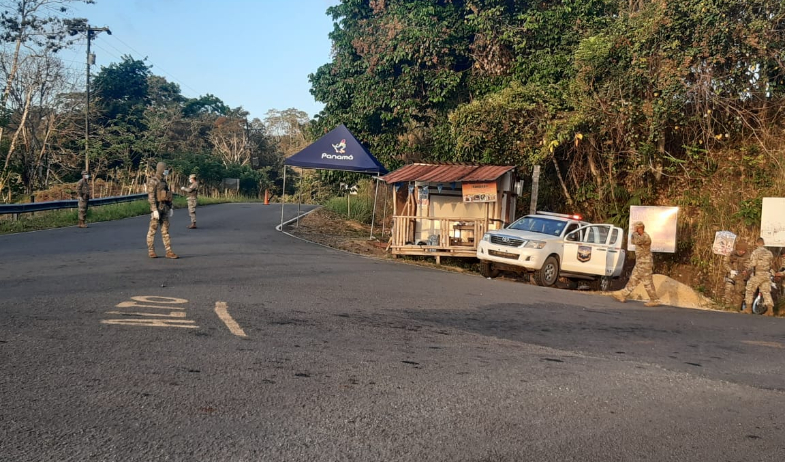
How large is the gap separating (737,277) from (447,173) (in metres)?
8.35

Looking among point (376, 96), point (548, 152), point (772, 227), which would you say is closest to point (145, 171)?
point (376, 96)

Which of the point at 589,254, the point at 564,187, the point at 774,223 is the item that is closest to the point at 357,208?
the point at 564,187

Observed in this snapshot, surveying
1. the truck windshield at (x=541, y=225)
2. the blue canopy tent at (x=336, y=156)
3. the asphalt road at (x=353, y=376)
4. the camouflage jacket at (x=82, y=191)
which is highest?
the blue canopy tent at (x=336, y=156)

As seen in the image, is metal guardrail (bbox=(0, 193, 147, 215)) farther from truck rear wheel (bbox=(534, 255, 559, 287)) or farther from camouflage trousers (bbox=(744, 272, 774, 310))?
camouflage trousers (bbox=(744, 272, 774, 310))

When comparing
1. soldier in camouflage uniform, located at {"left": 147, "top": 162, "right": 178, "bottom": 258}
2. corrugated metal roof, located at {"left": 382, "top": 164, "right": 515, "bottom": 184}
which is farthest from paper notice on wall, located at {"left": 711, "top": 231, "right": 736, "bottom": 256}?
soldier in camouflage uniform, located at {"left": 147, "top": 162, "right": 178, "bottom": 258}

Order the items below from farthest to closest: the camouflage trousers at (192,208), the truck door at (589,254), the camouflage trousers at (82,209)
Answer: the camouflage trousers at (192,208)
the camouflage trousers at (82,209)
the truck door at (589,254)

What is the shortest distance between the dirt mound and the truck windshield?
259 cm

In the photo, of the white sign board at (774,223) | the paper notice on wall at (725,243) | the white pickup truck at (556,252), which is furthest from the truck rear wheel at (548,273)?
the white sign board at (774,223)

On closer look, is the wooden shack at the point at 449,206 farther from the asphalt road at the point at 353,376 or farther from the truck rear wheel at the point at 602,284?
the asphalt road at the point at 353,376

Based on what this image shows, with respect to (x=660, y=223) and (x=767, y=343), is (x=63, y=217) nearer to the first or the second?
(x=660, y=223)

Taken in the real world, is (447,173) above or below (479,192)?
above

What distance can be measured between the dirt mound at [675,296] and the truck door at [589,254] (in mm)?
1109

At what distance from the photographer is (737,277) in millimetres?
14789

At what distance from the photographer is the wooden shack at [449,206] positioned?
1916 centimetres
